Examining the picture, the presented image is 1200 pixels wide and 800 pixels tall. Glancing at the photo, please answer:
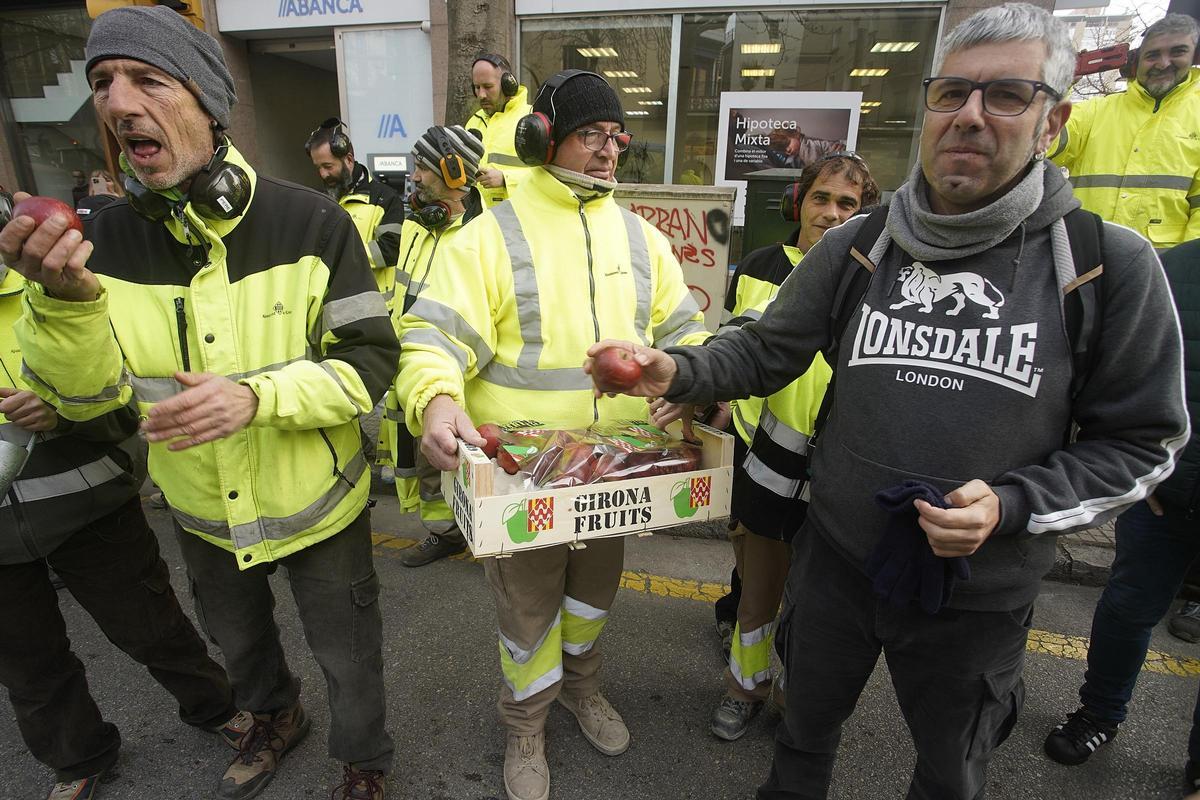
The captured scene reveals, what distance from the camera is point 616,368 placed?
5.43ft

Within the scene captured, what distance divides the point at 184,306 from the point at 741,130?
6.13 meters

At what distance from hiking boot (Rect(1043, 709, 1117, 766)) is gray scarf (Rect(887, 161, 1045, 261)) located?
7.17 ft

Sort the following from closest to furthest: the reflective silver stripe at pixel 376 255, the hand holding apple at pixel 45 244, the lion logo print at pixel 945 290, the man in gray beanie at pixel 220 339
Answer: the hand holding apple at pixel 45 244
the lion logo print at pixel 945 290
the man in gray beanie at pixel 220 339
the reflective silver stripe at pixel 376 255

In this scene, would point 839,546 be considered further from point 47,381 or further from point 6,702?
point 6,702

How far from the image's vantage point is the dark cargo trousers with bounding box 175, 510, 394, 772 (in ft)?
6.50

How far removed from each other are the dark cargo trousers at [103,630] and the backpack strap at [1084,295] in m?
2.94

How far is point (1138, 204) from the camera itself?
3.90 metres

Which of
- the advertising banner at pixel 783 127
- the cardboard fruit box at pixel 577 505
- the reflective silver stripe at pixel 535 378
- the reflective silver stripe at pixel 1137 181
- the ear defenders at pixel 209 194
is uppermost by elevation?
the advertising banner at pixel 783 127

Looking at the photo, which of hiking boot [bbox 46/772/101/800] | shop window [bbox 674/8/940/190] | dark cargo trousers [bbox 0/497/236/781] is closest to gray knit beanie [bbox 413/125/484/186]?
dark cargo trousers [bbox 0/497/236/781]

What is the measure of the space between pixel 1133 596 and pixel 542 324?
239cm

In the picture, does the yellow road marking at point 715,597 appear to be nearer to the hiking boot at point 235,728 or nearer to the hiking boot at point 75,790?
the hiking boot at point 235,728

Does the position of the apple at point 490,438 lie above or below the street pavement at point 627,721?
above

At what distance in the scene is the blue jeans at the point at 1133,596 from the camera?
226 cm

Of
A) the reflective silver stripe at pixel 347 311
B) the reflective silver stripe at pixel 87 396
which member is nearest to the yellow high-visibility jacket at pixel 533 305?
the reflective silver stripe at pixel 347 311
